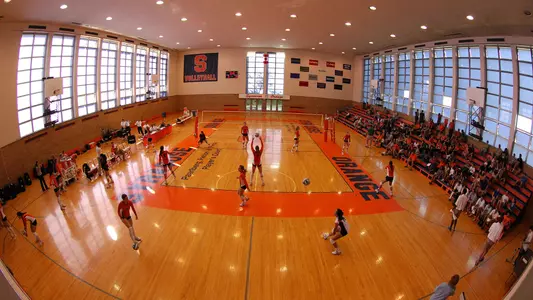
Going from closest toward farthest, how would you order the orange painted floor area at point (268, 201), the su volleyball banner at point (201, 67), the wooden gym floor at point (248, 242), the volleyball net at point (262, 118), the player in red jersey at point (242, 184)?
the wooden gym floor at point (248, 242) → the player in red jersey at point (242, 184) → the orange painted floor area at point (268, 201) → the volleyball net at point (262, 118) → the su volleyball banner at point (201, 67)

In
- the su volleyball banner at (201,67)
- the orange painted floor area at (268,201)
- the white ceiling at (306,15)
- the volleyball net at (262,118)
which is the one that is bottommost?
the orange painted floor area at (268,201)

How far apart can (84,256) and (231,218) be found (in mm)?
4343

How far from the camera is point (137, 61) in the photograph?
88.6 ft

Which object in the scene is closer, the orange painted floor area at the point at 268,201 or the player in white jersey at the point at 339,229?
the player in white jersey at the point at 339,229

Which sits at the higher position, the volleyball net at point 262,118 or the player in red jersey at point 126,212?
the volleyball net at point 262,118

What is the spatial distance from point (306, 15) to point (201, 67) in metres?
23.1

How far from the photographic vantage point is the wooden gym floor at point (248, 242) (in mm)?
6531

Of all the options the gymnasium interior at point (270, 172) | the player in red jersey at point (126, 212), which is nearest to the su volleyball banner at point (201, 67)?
the gymnasium interior at point (270, 172)

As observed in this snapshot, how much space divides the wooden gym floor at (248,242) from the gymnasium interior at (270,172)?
0.21ft

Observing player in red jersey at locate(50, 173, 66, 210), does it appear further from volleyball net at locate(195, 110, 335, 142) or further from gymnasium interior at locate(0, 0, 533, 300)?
volleyball net at locate(195, 110, 335, 142)

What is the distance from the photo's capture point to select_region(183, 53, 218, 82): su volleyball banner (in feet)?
114

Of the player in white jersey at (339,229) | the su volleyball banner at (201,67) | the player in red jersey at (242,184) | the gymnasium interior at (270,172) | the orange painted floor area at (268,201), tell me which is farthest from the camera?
the su volleyball banner at (201,67)

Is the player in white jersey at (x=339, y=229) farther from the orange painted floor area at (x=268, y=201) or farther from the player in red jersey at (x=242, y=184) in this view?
the player in red jersey at (x=242, y=184)

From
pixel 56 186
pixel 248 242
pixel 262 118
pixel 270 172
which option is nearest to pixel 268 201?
pixel 248 242
